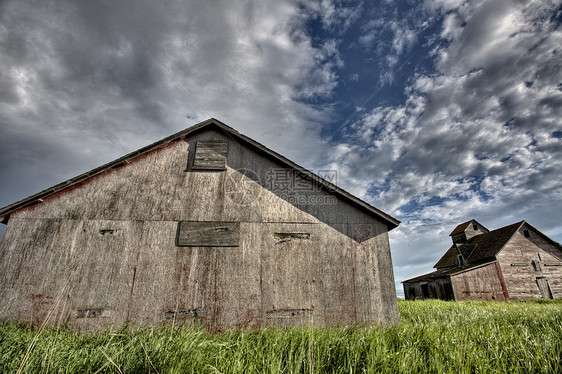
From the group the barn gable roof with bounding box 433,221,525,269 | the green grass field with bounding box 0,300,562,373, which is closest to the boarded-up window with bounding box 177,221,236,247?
the green grass field with bounding box 0,300,562,373

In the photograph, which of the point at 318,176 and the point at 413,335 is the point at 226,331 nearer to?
the point at 413,335

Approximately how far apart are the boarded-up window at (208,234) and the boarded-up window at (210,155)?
1.68 metres

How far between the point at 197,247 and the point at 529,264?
29.0 m

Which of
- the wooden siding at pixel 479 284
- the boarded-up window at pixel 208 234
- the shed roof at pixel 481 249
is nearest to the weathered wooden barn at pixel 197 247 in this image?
the boarded-up window at pixel 208 234

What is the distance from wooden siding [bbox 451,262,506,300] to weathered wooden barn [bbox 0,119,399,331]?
1929 centimetres

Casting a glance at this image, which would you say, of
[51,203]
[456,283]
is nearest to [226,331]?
[51,203]

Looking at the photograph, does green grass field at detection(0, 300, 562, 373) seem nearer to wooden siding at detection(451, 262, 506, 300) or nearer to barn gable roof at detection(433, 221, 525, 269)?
wooden siding at detection(451, 262, 506, 300)

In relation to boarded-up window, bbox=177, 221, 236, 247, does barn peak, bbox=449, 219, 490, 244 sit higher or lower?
higher

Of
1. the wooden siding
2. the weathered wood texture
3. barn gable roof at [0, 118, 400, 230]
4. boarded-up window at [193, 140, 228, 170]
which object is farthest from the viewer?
the weathered wood texture

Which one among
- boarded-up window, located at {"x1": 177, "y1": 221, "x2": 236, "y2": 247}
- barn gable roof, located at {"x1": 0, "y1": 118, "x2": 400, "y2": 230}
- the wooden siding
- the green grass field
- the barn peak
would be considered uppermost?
the barn peak

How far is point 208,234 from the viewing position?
723 cm

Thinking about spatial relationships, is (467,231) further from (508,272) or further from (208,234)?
(208,234)

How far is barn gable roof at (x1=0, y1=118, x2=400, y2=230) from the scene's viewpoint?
23.8ft

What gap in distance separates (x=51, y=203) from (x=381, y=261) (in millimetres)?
8943
